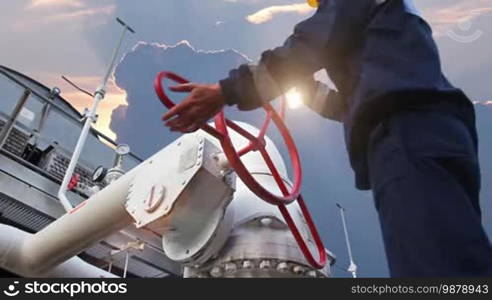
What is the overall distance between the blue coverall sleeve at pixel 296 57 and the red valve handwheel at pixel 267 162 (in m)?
0.13

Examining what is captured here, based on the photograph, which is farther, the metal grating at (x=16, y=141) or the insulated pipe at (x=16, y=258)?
the metal grating at (x=16, y=141)

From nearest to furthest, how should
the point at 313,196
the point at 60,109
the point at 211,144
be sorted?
1. the point at 211,144
2. the point at 60,109
3. the point at 313,196

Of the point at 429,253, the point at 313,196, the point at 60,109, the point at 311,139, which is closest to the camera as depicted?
the point at 429,253

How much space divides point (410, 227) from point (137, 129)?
1894 centimetres

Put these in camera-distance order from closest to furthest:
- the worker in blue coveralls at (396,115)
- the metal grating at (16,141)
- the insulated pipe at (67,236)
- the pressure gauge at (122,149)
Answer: the worker in blue coveralls at (396,115) < the insulated pipe at (67,236) < the metal grating at (16,141) < the pressure gauge at (122,149)

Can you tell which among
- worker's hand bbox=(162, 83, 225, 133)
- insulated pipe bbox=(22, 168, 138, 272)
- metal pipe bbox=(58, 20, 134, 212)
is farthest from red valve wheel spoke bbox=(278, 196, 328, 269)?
metal pipe bbox=(58, 20, 134, 212)

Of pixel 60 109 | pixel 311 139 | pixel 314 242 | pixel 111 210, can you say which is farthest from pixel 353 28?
pixel 311 139

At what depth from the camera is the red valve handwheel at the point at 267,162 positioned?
1154 millimetres

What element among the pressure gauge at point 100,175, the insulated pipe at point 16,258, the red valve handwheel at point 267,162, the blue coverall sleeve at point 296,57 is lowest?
the insulated pipe at point 16,258

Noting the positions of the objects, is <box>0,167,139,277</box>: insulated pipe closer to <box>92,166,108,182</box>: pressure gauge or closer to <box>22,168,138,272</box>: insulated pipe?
<box>22,168,138,272</box>: insulated pipe

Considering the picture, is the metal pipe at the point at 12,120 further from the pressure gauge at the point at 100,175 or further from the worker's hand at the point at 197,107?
the worker's hand at the point at 197,107

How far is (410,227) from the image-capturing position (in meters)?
0.87

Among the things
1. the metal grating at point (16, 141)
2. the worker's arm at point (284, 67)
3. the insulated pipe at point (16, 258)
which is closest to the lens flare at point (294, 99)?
the worker's arm at point (284, 67)

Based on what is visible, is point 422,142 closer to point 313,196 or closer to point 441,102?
point 441,102
